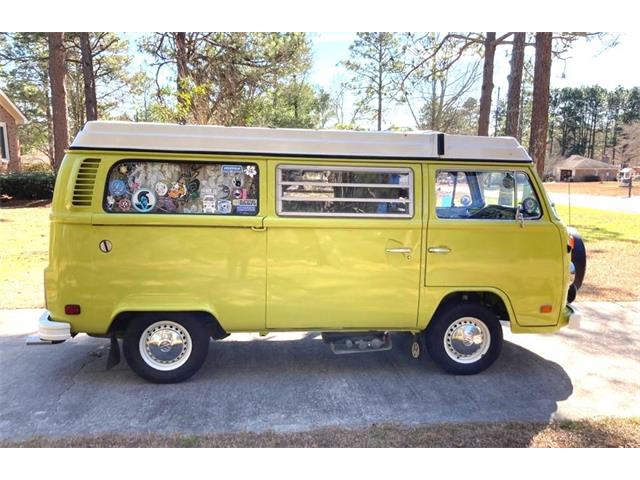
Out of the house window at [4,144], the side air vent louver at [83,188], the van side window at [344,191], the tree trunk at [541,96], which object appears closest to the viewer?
the side air vent louver at [83,188]

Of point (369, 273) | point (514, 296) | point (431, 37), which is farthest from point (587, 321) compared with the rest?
point (431, 37)

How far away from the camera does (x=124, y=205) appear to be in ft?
13.7

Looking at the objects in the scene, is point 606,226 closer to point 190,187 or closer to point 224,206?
point 224,206

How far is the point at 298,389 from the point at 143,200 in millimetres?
2288

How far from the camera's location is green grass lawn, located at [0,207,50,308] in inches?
287

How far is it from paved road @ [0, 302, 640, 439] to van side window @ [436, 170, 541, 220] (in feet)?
5.48

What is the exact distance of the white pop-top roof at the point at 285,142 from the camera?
A: 414 cm

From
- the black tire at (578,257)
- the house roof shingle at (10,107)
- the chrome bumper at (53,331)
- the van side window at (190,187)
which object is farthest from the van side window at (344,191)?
the house roof shingle at (10,107)

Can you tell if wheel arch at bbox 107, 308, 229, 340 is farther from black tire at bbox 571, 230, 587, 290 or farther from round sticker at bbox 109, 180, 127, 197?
black tire at bbox 571, 230, 587, 290

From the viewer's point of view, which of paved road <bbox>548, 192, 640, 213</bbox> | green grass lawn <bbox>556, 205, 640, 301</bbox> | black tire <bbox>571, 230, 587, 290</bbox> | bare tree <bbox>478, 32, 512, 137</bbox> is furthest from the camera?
paved road <bbox>548, 192, 640, 213</bbox>

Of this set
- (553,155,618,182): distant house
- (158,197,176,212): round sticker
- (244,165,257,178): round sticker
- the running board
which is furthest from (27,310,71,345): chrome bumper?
(553,155,618,182): distant house

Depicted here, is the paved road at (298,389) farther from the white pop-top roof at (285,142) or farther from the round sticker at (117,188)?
the white pop-top roof at (285,142)

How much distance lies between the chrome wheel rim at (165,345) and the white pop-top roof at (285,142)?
1.67 m

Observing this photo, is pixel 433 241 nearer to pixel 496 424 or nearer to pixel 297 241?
pixel 297 241
